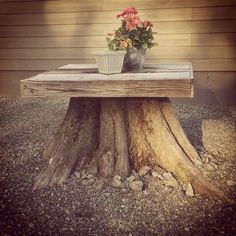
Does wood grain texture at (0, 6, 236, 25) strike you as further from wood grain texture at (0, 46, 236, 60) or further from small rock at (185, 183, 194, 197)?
Answer: small rock at (185, 183, 194, 197)

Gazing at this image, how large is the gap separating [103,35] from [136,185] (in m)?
3.37

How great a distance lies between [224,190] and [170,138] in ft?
1.97

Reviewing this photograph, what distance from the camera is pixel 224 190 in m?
2.65

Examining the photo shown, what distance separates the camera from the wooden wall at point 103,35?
5.05 metres

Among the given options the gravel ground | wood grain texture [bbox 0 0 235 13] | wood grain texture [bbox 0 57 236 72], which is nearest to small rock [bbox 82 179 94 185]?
the gravel ground

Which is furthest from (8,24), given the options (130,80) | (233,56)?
(130,80)

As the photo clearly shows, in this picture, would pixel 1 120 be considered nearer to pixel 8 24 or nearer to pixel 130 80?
pixel 8 24

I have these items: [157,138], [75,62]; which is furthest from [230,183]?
[75,62]

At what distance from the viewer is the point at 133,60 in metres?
2.76

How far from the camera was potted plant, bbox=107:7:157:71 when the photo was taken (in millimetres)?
2670

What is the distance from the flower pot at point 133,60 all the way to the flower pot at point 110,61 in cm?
26

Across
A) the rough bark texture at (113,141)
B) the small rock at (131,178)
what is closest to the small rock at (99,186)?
the rough bark texture at (113,141)

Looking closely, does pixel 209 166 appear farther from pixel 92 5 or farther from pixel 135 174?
pixel 92 5

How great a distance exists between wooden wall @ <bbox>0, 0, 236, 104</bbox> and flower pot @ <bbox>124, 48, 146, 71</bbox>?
2603 millimetres
